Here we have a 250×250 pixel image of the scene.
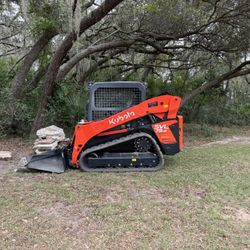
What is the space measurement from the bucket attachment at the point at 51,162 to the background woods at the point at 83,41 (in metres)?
2.37

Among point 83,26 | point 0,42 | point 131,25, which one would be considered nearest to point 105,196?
point 83,26

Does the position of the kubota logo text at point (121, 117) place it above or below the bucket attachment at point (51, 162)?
above

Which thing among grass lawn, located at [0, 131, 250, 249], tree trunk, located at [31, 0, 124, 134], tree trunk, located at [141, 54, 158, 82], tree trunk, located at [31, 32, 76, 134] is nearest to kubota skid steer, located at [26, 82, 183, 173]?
grass lawn, located at [0, 131, 250, 249]

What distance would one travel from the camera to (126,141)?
4.73 meters

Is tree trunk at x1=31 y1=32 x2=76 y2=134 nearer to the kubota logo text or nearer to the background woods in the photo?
the background woods

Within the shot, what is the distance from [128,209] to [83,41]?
6181 mm

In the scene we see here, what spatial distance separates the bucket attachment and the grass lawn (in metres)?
0.15

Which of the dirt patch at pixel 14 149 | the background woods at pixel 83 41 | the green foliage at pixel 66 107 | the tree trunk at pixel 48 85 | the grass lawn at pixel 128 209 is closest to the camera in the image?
the grass lawn at pixel 128 209

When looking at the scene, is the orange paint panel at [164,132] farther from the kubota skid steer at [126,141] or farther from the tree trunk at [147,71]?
the tree trunk at [147,71]

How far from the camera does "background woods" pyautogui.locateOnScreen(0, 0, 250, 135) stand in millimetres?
6684

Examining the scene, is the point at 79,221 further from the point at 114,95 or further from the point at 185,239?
Answer: the point at 114,95

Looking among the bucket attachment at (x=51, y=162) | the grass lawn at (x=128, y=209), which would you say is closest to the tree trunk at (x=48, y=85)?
the bucket attachment at (x=51, y=162)

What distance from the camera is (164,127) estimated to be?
15.4ft

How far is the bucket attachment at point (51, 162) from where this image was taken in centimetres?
462
